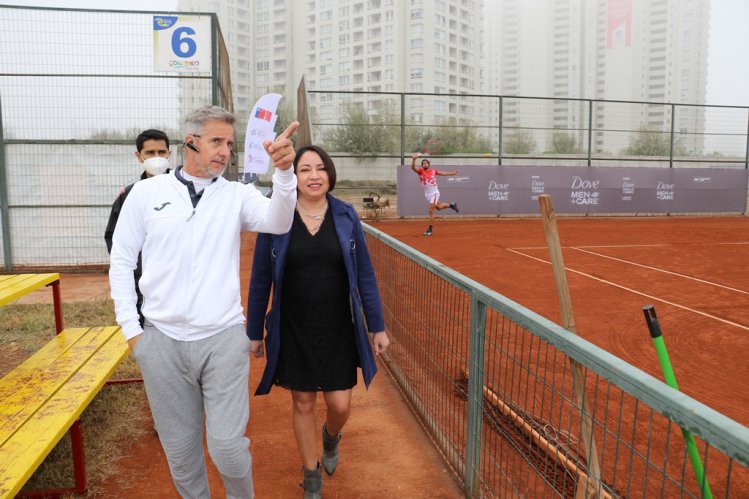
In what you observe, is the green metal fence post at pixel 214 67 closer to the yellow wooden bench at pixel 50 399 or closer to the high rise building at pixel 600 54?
the yellow wooden bench at pixel 50 399

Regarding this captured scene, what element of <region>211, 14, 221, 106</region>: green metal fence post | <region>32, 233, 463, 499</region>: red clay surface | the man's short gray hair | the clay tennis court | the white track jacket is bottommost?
<region>32, 233, 463, 499</region>: red clay surface

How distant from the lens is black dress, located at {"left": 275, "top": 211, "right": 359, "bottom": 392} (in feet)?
9.95

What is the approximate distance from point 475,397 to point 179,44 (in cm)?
789

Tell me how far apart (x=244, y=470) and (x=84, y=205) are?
8.51 m

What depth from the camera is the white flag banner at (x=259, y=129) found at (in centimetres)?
545

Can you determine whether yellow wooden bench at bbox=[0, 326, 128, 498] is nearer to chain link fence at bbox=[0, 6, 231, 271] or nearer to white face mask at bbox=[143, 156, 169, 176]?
white face mask at bbox=[143, 156, 169, 176]

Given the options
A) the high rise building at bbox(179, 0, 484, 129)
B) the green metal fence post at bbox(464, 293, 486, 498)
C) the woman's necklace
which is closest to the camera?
the green metal fence post at bbox(464, 293, 486, 498)

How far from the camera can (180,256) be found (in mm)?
2418

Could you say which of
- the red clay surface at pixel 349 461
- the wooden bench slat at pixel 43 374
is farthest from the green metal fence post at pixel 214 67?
the red clay surface at pixel 349 461

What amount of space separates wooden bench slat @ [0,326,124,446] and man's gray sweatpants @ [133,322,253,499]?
840mm

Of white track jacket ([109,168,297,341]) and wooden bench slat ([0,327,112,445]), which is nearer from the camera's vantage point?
white track jacket ([109,168,297,341])

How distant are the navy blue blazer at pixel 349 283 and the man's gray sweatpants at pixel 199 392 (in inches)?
21.6

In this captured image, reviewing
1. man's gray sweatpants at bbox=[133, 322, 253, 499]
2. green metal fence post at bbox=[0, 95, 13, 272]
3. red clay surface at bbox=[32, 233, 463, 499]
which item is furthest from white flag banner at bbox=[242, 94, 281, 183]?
green metal fence post at bbox=[0, 95, 13, 272]

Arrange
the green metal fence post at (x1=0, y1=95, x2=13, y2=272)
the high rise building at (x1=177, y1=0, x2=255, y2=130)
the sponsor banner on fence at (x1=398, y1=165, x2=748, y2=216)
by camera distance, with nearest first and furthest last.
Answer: the green metal fence post at (x1=0, y1=95, x2=13, y2=272), the sponsor banner on fence at (x1=398, y1=165, x2=748, y2=216), the high rise building at (x1=177, y1=0, x2=255, y2=130)
